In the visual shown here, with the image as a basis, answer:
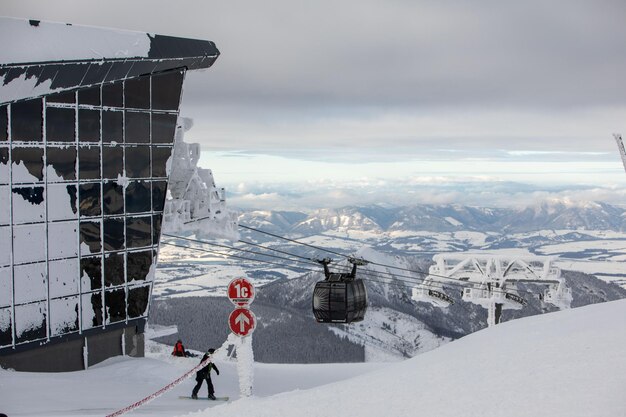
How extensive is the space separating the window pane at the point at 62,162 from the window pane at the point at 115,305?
20.0 ft

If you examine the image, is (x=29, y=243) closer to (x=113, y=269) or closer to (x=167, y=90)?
(x=113, y=269)

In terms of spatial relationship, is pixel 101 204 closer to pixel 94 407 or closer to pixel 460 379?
pixel 94 407

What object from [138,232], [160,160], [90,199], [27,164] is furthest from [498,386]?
[160,160]

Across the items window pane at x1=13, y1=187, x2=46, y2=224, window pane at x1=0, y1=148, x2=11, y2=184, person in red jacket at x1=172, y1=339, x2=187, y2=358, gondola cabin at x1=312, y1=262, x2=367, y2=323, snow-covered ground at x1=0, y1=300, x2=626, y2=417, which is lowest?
person in red jacket at x1=172, y1=339, x2=187, y2=358

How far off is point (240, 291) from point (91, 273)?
18.2 m

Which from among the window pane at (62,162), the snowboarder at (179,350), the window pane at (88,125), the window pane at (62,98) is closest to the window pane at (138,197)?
the window pane at (88,125)

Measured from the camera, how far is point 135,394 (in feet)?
83.8

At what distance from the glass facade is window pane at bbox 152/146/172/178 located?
5 cm

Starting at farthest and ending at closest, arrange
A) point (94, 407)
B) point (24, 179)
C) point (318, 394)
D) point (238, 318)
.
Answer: point (24, 179) → point (94, 407) → point (238, 318) → point (318, 394)

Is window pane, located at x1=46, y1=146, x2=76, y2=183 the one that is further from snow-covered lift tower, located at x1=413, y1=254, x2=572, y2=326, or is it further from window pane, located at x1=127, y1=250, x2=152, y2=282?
snow-covered lift tower, located at x1=413, y1=254, x2=572, y2=326

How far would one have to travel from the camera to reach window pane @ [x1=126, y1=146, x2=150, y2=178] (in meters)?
32.8

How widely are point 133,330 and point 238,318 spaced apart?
838 inches

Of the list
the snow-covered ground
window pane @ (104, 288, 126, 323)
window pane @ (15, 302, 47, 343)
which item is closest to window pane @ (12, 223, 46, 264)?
window pane @ (15, 302, 47, 343)

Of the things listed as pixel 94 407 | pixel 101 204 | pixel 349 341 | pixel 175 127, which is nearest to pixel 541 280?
pixel 175 127
